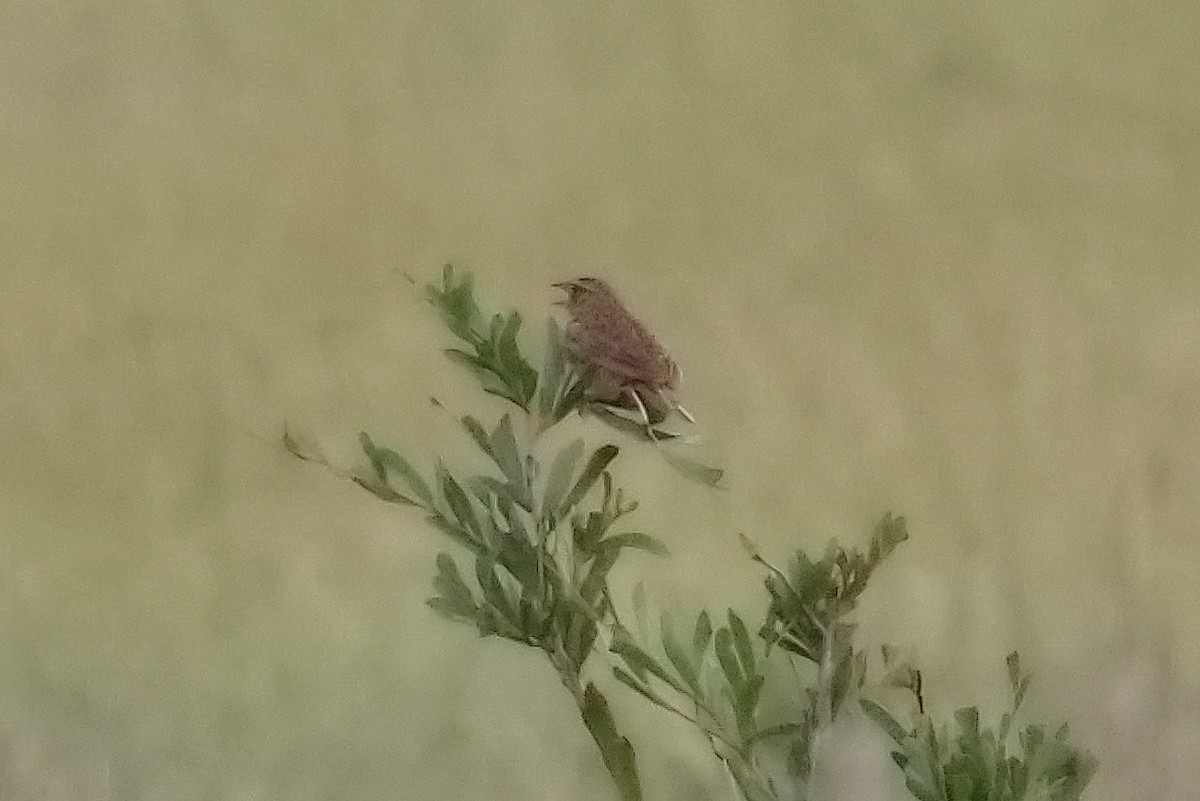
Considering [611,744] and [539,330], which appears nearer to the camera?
[611,744]

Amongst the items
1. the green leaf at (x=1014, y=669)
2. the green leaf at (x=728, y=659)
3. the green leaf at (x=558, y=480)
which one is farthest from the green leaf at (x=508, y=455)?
the green leaf at (x=1014, y=669)

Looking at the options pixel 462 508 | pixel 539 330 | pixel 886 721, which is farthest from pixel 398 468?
pixel 886 721

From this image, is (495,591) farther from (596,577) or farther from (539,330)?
(539,330)

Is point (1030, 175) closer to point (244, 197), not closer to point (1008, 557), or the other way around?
point (1008, 557)

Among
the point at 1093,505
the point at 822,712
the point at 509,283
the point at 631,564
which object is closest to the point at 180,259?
the point at 509,283

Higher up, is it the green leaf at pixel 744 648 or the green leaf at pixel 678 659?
the green leaf at pixel 744 648

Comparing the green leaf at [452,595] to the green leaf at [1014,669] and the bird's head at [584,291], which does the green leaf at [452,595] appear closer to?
the bird's head at [584,291]

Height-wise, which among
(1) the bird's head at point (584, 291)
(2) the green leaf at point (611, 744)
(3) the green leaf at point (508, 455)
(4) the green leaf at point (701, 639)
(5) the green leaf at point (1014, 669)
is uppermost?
(1) the bird's head at point (584, 291)
